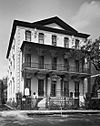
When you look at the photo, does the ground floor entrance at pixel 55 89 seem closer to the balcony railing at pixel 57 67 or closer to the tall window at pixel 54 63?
the balcony railing at pixel 57 67

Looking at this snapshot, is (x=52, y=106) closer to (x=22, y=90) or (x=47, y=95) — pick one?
(x=47, y=95)

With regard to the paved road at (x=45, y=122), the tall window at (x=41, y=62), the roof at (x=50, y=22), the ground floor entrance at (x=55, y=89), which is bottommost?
the paved road at (x=45, y=122)

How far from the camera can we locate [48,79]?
26.8 m

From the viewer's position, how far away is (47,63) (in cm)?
2728

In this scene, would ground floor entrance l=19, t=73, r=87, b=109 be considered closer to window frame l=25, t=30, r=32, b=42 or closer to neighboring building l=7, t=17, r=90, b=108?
neighboring building l=7, t=17, r=90, b=108

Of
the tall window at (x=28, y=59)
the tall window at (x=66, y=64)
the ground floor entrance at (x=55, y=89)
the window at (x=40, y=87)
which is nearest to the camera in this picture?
the ground floor entrance at (x=55, y=89)

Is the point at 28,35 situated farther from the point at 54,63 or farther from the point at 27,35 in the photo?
the point at 54,63

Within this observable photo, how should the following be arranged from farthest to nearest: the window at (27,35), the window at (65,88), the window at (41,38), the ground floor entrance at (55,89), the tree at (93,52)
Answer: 1. the window at (41,38)
2. the window at (65,88)
3. the window at (27,35)
4. the ground floor entrance at (55,89)
5. the tree at (93,52)

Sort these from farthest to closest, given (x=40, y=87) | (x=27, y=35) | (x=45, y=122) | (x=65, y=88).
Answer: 1. (x=65, y=88)
2. (x=27, y=35)
3. (x=40, y=87)
4. (x=45, y=122)

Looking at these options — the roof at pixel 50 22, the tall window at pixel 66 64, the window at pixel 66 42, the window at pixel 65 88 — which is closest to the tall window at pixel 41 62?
the tall window at pixel 66 64

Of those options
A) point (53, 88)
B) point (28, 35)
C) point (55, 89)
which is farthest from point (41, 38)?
point (55, 89)

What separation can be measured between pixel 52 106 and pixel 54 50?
7339 mm

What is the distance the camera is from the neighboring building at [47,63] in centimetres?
2578

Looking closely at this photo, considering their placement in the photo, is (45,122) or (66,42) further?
(66,42)
